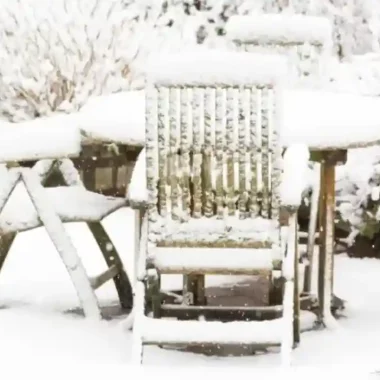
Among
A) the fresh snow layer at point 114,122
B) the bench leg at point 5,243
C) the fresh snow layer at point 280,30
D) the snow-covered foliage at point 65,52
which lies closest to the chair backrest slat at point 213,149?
the fresh snow layer at point 114,122

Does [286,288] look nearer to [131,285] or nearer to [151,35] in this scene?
[131,285]

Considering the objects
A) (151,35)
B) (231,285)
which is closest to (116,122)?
(231,285)

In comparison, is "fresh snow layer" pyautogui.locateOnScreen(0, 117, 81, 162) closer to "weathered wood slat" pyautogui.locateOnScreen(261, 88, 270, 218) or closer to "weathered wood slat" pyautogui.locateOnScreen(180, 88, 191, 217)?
"weathered wood slat" pyautogui.locateOnScreen(180, 88, 191, 217)

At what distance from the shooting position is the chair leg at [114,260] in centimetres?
399

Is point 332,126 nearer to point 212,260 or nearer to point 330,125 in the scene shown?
point 330,125

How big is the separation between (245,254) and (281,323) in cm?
24

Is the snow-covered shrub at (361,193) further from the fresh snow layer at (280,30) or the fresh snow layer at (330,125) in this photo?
the fresh snow layer at (330,125)

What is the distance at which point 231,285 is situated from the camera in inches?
177

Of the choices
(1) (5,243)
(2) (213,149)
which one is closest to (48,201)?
(1) (5,243)

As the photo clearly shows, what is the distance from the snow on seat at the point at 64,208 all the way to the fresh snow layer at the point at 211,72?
0.90 m

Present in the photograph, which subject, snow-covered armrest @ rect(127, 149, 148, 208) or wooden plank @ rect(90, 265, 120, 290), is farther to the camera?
wooden plank @ rect(90, 265, 120, 290)

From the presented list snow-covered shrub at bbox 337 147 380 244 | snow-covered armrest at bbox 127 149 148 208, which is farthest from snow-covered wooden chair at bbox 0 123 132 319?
snow-covered shrub at bbox 337 147 380 244

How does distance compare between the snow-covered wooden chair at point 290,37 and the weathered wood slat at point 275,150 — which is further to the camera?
the snow-covered wooden chair at point 290,37

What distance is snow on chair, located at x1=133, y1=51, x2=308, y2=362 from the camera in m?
3.02
